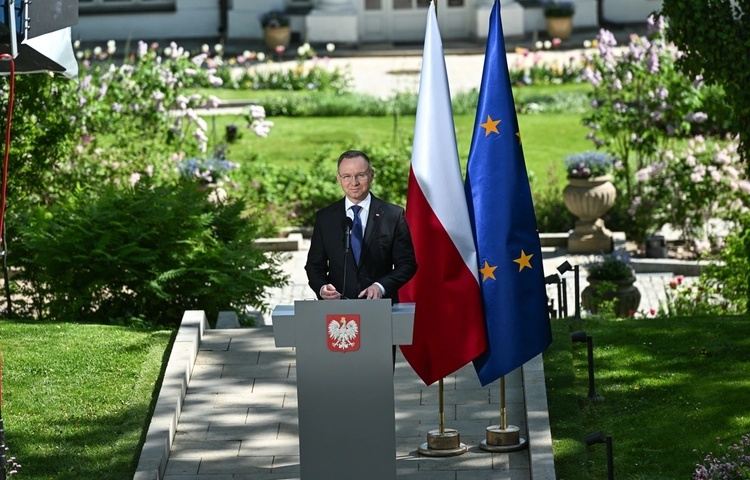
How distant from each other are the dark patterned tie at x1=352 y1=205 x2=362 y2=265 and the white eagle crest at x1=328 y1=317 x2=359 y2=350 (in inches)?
33.9

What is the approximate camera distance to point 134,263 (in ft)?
41.5

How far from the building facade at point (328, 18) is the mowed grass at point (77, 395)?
76.3 ft

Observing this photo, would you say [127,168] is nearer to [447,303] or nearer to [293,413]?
[293,413]

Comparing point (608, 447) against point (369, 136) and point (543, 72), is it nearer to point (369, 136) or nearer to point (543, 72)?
point (369, 136)

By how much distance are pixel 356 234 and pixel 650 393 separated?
2.78m

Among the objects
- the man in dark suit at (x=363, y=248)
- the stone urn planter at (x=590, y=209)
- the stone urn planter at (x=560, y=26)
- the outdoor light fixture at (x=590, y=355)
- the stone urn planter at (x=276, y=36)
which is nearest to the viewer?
the man in dark suit at (x=363, y=248)

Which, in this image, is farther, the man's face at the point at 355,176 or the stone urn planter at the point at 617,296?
the stone urn planter at the point at 617,296

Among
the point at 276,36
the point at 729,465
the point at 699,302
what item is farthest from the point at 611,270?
the point at 276,36

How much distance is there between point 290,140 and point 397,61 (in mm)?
9262

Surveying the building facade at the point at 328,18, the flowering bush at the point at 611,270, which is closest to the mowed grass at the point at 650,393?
the flowering bush at the point at 611,270

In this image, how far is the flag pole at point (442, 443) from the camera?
9344 mm

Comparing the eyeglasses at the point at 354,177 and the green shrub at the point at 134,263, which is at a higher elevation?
the eyeglasses at the point at 354,177

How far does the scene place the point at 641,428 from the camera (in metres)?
9.64

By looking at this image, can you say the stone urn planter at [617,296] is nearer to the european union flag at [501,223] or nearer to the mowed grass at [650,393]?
the mowed grass at [650,393]
